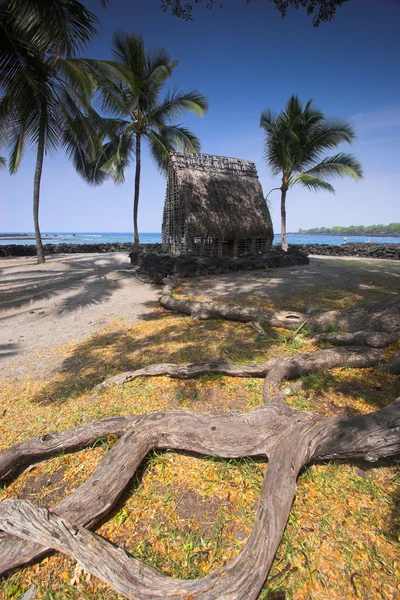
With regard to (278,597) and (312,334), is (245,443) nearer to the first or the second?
(278,597)

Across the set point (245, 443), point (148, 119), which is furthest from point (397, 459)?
point (148, 119)

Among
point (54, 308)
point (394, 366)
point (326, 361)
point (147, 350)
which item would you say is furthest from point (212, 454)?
point (54, 308)

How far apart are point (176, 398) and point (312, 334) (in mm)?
2698

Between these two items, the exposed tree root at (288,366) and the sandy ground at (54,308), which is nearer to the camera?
the exposed tree root at (288,366)

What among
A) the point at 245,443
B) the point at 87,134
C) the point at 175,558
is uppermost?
the point at 87,134

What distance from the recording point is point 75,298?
30.7 ft

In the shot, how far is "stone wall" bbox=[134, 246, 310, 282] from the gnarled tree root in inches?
363

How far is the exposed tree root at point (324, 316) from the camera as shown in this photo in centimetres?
469

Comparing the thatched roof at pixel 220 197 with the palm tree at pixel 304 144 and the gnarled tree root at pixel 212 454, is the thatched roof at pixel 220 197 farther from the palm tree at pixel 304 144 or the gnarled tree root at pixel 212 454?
the gnarled tree root at pixel 212 454

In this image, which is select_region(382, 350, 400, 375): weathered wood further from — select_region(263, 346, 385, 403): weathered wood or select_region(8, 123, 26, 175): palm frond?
select_region(8, 123, 26, 175): palm frond

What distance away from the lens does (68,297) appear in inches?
374

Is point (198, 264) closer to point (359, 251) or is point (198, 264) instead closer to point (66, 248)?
point (359, 251)

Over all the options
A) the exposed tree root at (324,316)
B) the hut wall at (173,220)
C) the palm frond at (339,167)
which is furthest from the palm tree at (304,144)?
the exposed tree root at (324,316)

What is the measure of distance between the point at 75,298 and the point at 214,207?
9030mm
